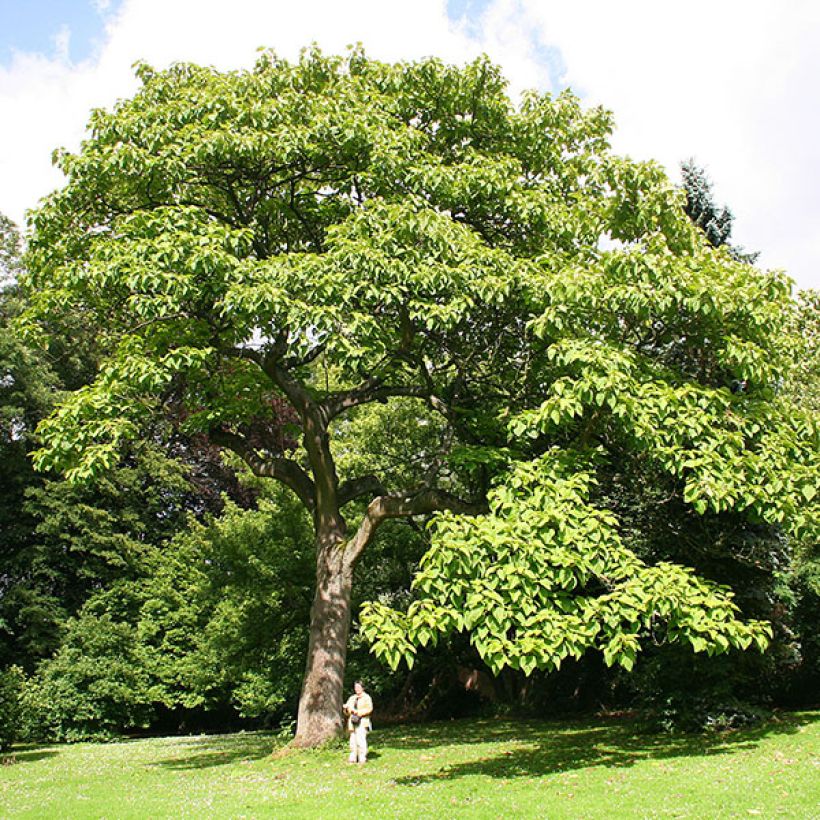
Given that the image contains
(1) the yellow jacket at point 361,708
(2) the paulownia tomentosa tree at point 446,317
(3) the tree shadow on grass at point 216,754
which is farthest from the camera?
(3) the tree shadow on grass at point 216,754

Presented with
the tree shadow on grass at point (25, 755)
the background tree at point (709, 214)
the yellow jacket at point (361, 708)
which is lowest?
the tree shadow on grass at point (25, 755)

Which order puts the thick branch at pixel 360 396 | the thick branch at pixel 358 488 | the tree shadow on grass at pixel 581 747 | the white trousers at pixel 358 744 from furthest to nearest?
the thick branch at pixel 358 488, the thick branch at pixel 360 396, the white trousers at pixel 358 744, the tree shadow on grass at pixel 581 747

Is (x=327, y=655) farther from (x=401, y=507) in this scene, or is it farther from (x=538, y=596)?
(x=538, y=596)

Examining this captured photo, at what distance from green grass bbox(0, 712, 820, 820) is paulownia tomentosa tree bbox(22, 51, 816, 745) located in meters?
1.43

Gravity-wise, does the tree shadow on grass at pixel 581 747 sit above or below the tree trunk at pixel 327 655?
below

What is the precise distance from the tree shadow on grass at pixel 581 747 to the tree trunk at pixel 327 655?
183cm

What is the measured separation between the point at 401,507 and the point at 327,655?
286 centimetres

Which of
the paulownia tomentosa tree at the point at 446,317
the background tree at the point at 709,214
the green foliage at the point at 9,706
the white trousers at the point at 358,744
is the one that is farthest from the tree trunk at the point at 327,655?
the background tree at the point at 709,214

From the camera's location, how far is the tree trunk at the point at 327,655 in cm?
1282

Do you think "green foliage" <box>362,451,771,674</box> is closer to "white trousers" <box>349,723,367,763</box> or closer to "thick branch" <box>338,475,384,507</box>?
"white trousers" <box>349,723,367,763</box>

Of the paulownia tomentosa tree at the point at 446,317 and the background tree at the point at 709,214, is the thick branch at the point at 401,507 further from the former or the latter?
the background tree at the point at 709,214

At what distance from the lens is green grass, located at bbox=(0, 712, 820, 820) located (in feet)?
23.7

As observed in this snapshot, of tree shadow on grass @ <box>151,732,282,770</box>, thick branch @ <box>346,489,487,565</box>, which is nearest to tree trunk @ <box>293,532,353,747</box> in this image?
thick branch @ <box>346,489,487,565</box>

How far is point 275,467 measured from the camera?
14.7 metres
